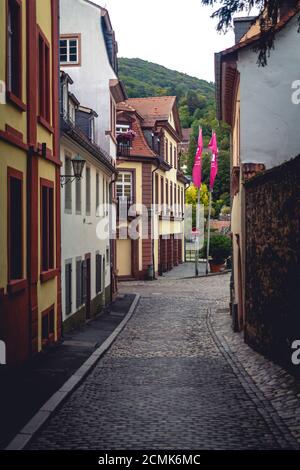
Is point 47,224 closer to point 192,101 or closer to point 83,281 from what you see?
point 83,281

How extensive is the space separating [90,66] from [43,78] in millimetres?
14853

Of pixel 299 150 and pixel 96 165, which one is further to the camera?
pixel 96 165

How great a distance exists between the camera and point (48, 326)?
16141 mm

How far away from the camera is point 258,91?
748 inches

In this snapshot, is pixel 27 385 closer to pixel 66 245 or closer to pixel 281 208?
pixel 281 208

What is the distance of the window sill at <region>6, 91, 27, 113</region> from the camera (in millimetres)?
12078

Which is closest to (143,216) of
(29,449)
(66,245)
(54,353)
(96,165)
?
(96,165)

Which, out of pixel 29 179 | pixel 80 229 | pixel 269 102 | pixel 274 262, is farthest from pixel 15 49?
pixel 80 229

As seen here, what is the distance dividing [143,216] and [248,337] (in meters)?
27.3

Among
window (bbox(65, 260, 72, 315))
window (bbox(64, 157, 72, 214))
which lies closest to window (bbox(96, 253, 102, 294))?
window (bbox(65, 260, 72, 315))

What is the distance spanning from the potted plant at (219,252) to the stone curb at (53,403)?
32.9m

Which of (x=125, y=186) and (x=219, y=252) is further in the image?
(x=219, y=252)

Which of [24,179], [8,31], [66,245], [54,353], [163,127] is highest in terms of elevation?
[163,127]

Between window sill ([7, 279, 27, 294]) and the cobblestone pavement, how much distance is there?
6.36 feet
